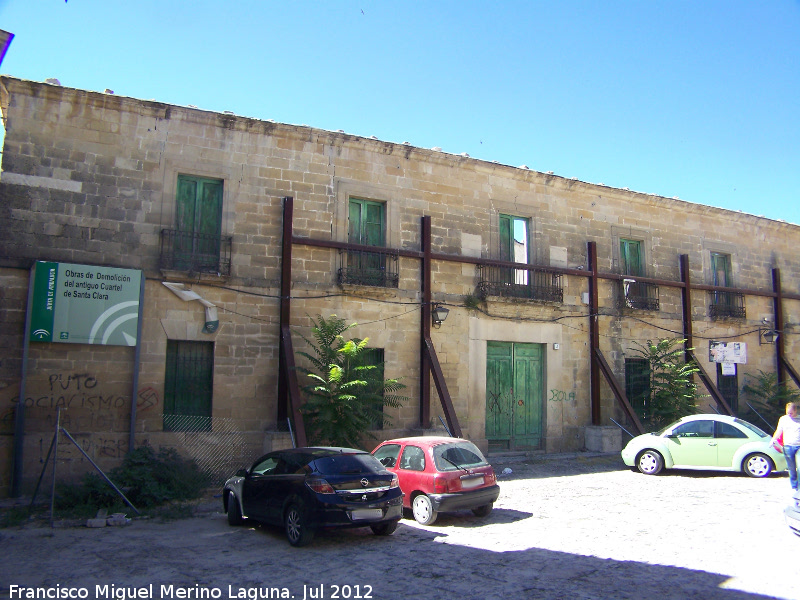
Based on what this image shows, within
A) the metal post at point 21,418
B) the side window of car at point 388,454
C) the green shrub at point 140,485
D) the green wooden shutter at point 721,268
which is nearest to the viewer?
the side window of car at point 388,454

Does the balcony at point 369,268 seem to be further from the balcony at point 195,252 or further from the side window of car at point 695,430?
the side window of car at point 695,430

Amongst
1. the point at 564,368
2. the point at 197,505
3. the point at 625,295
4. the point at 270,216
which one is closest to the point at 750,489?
the point at 564,368

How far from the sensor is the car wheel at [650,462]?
44.9 ft

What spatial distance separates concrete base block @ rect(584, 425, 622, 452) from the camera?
53.7 feet

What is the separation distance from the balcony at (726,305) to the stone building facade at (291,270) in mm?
109

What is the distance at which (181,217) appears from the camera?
1309 cm

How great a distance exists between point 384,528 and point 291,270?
687 centimetres

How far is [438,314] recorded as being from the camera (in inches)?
590

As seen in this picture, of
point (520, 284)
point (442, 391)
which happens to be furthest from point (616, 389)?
point (442, 391)

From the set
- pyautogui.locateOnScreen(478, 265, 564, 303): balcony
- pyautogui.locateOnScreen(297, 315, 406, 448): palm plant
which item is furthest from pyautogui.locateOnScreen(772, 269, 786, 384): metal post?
pyautogui.locateOnScreen(297, 315, 406, 448): palm plant

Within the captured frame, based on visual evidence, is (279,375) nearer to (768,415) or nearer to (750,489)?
(750,489)

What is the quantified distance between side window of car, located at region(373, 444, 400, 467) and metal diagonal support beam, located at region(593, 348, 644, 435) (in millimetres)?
8689

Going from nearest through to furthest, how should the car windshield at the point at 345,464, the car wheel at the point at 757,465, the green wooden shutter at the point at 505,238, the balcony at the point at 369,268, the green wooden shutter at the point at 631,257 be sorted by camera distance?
1. the car windshield at the point at 345,464
2. the car wheel at the point at 757,465
3. the balcony at the point at 369,268
4. the green wooden shutter at the point at 505,238
5. the green wooden shutter at the point at 631,257

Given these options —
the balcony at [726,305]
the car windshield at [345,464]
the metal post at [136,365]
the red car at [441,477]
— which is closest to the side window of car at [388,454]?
the red car at [441,477]
